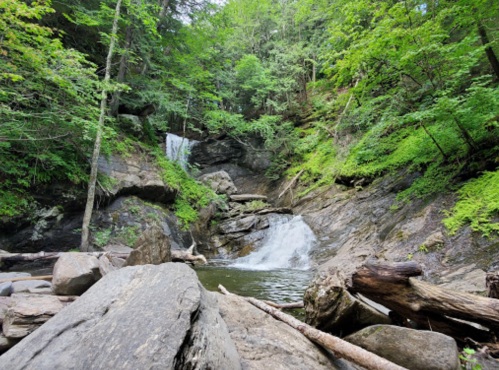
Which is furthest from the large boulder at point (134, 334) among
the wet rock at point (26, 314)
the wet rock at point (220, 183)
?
the wet rock at point (220, 183)

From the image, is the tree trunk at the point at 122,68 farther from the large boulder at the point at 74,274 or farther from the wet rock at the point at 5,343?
the wet rock at the point at 5,343

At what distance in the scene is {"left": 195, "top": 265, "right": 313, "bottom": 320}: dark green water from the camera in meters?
5.53

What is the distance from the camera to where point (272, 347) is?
2598 mm

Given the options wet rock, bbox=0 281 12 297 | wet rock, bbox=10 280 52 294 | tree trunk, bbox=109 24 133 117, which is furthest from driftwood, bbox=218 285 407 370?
tree trunk, bbox=109 24 133 117

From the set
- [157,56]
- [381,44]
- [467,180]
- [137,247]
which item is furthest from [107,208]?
[467,180]

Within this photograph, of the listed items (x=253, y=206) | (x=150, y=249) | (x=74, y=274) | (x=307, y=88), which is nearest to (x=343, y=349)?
(x=74, y=274)

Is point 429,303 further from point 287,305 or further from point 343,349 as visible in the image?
point 287,305

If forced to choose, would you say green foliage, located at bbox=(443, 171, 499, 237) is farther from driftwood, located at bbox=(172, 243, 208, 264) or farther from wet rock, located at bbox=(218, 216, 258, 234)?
wet rock, located at bbox=(218, 216, 258, 234)

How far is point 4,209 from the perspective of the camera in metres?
7.58

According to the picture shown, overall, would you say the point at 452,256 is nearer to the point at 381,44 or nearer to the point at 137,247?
the point at 381,44

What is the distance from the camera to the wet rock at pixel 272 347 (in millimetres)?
2369

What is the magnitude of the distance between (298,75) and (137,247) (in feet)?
75.2

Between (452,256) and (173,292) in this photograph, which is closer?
(173,292)

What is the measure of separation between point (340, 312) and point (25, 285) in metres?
5.19
